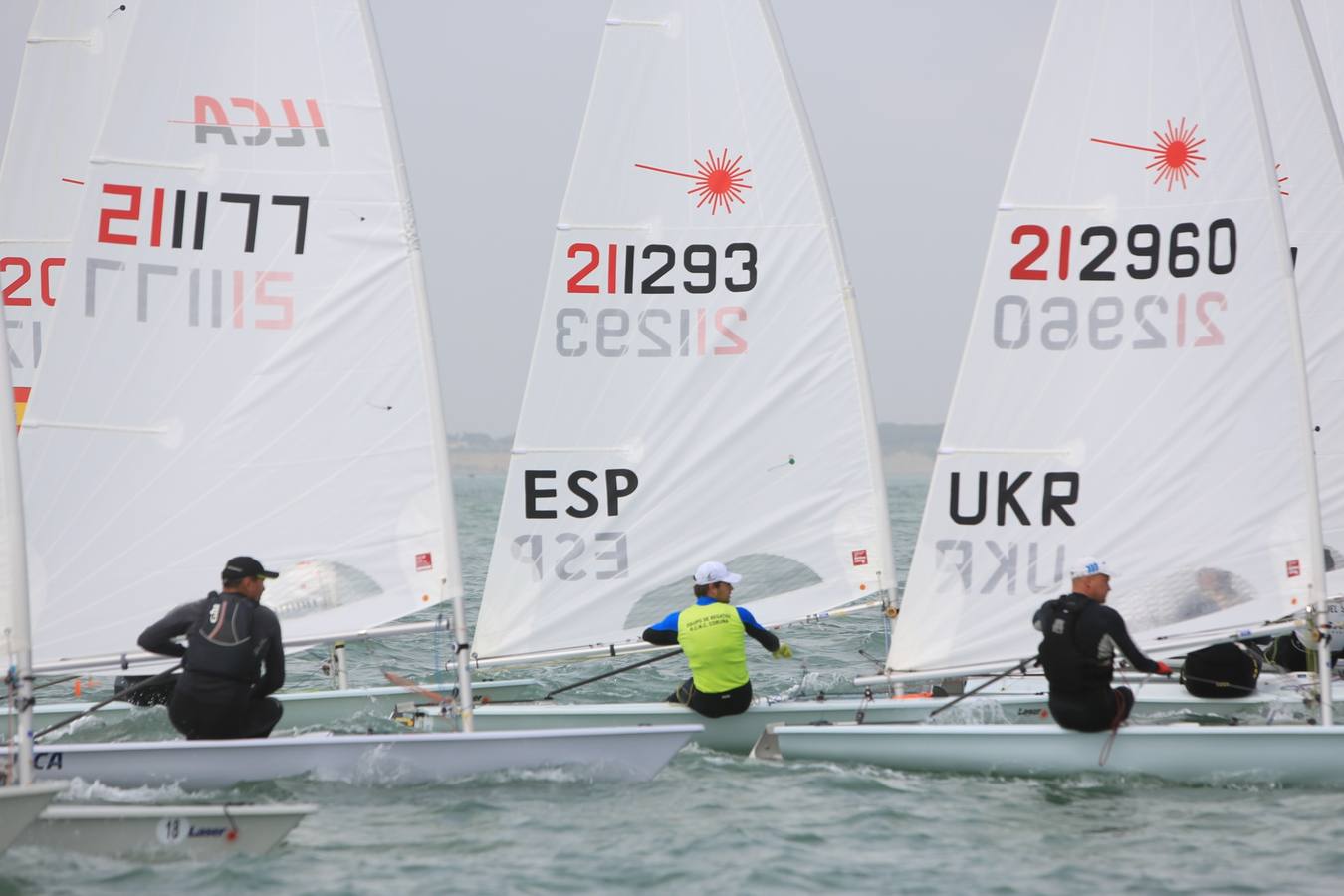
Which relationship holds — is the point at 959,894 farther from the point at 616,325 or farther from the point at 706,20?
the point at 706,20

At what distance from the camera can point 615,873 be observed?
7.59 metres

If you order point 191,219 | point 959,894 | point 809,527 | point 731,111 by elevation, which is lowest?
point 959,894

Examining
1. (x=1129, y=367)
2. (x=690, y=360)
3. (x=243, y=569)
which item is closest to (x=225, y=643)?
(x=243, y=569)

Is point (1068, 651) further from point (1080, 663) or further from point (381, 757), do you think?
point (381, 757)

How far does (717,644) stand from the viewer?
9844 mm

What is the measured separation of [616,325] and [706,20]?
2094 mm

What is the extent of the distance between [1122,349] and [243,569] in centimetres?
509

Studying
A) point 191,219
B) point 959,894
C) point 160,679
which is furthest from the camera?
point 160,679

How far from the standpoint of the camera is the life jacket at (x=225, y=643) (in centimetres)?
877

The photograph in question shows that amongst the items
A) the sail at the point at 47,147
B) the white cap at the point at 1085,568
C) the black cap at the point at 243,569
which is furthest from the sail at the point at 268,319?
the sail at the point at 47,147

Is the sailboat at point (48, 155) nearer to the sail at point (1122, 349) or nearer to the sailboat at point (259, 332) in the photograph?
the sailboat at point (259, 332)

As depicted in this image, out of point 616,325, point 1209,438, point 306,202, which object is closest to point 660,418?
point 616,325

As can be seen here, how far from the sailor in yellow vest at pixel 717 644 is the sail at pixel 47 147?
5866 mm

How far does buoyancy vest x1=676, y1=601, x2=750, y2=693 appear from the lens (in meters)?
9.84
